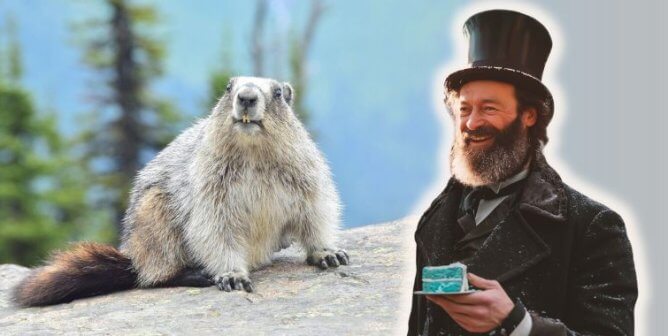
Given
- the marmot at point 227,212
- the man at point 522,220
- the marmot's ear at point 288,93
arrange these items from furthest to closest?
1. the marmot's ear at point 288,93
2. the marmot at point 227,212
3. the man at point 522,220

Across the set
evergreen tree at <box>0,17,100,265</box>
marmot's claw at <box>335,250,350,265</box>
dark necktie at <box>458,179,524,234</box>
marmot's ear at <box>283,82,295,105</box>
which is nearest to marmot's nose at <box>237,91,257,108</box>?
marmot's ear at <box>283,82,295,105</box>

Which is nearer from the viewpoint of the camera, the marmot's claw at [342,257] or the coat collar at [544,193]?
the coat collar at [544,193]

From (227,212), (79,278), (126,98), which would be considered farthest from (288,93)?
(126,98)

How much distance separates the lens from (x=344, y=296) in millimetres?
A: 5652

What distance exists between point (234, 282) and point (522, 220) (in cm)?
362

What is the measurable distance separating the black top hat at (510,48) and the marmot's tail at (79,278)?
4.62 meters

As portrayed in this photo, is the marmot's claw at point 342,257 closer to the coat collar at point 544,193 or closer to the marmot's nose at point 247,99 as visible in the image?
the marmot's nose at point 247,99

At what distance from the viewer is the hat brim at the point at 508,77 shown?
2.62 m

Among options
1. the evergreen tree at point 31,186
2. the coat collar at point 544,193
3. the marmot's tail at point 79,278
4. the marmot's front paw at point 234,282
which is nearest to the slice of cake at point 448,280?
the coat collar at point 544,193

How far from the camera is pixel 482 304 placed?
2482 mm

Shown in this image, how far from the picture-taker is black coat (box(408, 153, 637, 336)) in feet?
8.64

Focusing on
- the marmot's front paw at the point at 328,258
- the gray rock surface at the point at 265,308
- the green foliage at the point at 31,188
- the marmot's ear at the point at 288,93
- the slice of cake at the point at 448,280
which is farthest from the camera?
the green foliage at the point at 31,188

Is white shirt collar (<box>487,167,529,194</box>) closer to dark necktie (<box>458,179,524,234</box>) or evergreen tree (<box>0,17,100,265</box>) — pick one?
dark necktie (<box>458,179,524,234</box>)

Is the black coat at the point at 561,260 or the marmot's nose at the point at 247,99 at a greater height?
the marmot's nose at the point at 247,99
